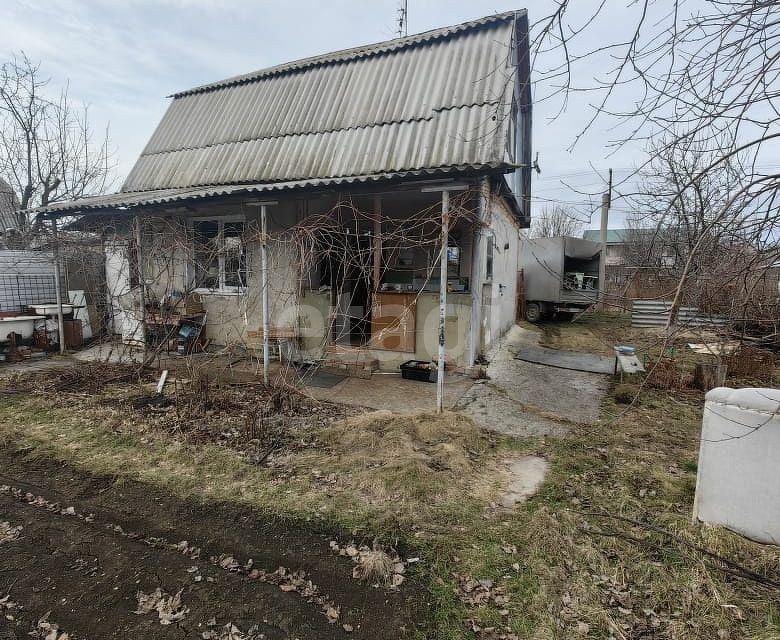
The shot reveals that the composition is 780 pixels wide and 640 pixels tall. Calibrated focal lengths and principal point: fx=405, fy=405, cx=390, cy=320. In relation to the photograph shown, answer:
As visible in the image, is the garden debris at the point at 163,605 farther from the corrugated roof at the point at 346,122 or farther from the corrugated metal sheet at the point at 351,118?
the corrugated metal sheet at the point at 351,118

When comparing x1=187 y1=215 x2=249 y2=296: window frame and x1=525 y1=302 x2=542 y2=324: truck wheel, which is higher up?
x1=187 y1=215 x2=249 y2=296: window frame

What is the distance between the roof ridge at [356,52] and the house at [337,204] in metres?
0.05

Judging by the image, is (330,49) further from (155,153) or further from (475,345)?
(475,345)

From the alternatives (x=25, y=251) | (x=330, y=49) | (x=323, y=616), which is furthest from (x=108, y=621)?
(x=330, y=49)

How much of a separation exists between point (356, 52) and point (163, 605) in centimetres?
1036

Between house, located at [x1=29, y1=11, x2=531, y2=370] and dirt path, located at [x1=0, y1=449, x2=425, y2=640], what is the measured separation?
368cm

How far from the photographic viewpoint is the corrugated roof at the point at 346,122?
6.62 m

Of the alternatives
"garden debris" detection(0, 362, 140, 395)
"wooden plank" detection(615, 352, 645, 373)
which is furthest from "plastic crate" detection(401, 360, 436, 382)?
"garden debris" detection(0, 362, 140, 395)

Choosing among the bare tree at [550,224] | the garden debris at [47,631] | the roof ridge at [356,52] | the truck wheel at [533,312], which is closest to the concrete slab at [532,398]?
the garden debris at [47,631]

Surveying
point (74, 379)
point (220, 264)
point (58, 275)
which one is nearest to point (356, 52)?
point (220, 264)

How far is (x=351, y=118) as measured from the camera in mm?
7992

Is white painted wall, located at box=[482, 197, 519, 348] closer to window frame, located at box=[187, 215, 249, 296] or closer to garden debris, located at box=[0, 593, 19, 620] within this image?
window frame, located at box=[187, 215, 249, 296]

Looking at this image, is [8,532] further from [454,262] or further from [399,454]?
[454,262]

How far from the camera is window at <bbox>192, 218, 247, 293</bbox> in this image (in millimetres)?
8384
